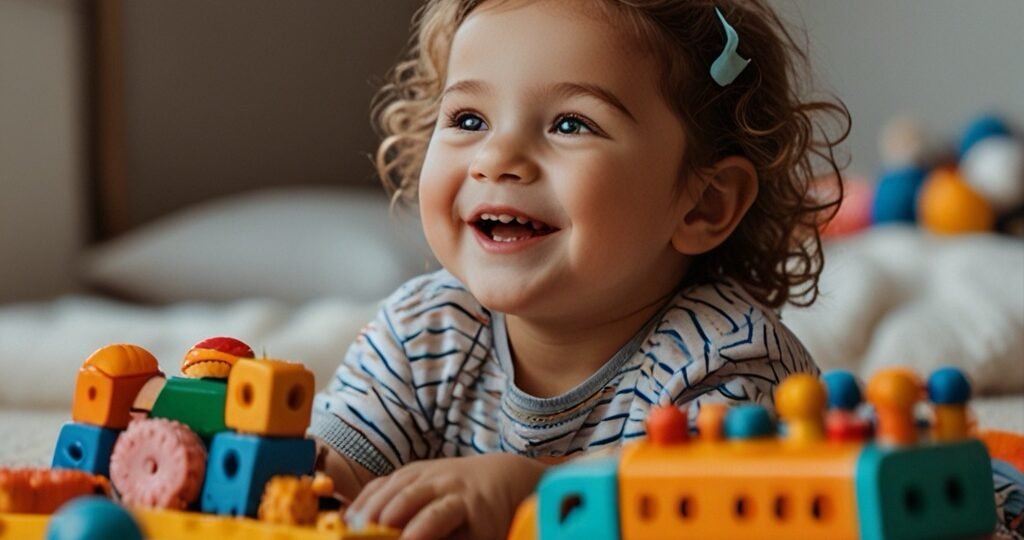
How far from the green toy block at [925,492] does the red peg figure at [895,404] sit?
0.03 feet

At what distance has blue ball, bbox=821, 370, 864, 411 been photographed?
623 millimetres

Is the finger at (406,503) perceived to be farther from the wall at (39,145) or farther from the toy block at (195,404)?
the wall at (39,145)

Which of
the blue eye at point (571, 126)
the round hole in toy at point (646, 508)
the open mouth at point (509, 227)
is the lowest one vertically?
the round hole in toy at point (646, 508)

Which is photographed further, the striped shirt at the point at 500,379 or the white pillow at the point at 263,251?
the white pillow at the point at 263,251

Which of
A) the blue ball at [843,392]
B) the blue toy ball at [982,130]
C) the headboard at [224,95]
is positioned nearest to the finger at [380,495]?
the blue ball at [843,392]

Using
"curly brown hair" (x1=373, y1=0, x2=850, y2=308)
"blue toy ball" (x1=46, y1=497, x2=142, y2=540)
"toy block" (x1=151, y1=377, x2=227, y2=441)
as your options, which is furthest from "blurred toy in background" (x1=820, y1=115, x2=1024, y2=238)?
"blue toy ball" (x1=46, y1=497, x2=142, y2=540)

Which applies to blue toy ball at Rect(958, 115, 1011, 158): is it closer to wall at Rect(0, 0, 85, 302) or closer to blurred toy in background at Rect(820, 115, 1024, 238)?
blurred toy in background at Rect(820, 115, 1024, 238)

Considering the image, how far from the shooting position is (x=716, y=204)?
3.29ft

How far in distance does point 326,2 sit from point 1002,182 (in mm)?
1313

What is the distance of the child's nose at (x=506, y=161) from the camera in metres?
0.87

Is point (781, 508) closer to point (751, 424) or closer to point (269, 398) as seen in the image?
point (751, 424)

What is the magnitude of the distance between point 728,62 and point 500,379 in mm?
287

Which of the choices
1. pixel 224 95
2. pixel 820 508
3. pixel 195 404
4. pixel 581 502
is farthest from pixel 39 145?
pixel 820 508

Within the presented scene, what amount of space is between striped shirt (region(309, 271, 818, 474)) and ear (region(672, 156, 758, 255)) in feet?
0.12
